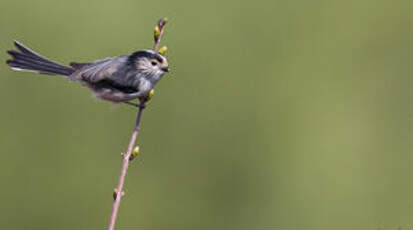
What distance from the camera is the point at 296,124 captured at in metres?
8.27

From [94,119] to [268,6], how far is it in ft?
9.67

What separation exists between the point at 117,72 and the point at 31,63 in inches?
22.4

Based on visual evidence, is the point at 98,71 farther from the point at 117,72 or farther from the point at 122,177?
the point at 122,177

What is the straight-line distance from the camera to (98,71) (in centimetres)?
428

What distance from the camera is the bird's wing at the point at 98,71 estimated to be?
429cm

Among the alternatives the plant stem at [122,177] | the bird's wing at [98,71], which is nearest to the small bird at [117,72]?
the bird's wing at [98,71]

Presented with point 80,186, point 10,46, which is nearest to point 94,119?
point 80,186

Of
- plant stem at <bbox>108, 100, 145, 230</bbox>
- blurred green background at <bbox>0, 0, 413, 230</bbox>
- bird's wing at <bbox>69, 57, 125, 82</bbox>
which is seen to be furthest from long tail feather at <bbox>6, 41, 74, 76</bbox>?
blurred green background at <bbox>0, 0, 413, 230</bbox>

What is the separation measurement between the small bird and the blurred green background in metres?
2.72

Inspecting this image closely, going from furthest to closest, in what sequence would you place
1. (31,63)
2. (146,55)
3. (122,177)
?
(31,63) < (146,55) < (122,177)

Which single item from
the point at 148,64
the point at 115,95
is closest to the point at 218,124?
the point at 115,95

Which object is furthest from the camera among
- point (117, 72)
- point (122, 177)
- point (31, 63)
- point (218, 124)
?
point (218, 124)

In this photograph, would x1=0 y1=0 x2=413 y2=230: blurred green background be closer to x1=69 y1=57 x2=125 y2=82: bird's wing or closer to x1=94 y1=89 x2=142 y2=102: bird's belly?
x1=94 y1=89 x2=142 y2=102: bird's belly

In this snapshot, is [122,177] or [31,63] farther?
[31,63]
